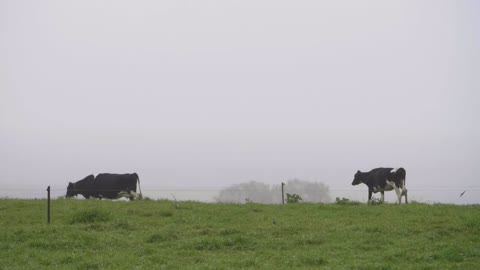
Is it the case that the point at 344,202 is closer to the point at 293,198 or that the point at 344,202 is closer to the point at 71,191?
the point at 293,198

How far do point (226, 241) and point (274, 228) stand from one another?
9.30ft

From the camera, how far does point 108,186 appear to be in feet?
118

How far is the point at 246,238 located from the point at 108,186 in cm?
2085

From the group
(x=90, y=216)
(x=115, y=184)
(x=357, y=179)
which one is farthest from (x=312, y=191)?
(x=90, y=216)

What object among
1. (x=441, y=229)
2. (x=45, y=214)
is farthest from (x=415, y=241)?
(x=45, y=214)

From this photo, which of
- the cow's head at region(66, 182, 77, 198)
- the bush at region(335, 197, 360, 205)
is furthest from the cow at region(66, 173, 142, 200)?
the bush at region(335, 197, 360, 205)

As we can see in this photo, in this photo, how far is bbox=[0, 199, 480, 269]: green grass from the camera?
14.1 metres

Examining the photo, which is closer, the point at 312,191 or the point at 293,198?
the point at 293,198

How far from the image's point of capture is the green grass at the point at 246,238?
1407 centimetres

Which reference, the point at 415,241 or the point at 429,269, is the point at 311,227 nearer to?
the point at 415,241

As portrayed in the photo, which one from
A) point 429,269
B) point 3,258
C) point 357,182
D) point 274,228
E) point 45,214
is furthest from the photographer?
point 357,182

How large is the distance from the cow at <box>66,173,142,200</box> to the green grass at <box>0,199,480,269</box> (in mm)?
9618

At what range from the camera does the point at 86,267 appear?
13789 millimetres

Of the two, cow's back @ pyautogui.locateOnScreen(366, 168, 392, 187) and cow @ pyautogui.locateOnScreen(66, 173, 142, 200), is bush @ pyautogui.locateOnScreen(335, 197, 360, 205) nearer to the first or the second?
cow's back @ pyautogui.locateOnScreen(366, 168, 392, 187)
